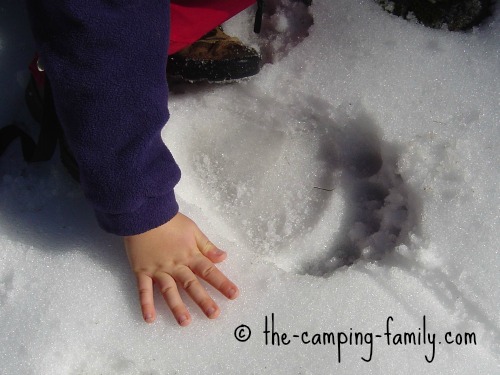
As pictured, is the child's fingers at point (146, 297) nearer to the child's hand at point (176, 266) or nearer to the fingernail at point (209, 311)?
the child's hand at point (176, 266)

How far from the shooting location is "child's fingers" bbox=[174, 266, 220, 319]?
1.07m

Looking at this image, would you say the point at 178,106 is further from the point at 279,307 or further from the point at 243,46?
the point at 279,307

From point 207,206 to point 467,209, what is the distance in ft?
1.81

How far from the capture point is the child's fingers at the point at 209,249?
113cm

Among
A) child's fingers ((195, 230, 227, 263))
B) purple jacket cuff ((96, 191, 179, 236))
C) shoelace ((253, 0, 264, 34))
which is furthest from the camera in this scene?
shoelace ((253, 0, 264, 34))

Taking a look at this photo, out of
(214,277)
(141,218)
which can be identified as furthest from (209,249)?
(141,218)

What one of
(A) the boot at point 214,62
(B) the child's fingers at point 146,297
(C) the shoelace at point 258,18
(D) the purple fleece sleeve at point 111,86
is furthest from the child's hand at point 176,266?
(C) the shoelace at point 258,18

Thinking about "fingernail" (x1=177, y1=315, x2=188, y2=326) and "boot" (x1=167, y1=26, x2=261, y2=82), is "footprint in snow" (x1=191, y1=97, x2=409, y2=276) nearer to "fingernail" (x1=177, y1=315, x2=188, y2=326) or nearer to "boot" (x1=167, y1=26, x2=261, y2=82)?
"boot" (x1=167, y1=26, x2=261, y2=82)

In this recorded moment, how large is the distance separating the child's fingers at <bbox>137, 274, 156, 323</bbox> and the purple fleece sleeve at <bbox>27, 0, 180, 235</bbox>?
17 centimetres

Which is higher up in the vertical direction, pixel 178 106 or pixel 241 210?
pixel 178 106

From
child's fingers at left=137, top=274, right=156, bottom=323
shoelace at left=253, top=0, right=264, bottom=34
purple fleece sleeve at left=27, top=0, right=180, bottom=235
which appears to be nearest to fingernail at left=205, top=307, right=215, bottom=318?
child's fingers at left=137, top=274, right=156, bottom=323

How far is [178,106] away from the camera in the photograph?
1.31m

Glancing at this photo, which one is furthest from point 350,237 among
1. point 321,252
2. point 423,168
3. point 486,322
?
point 486,322

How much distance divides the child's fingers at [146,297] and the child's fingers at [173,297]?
2 cm
